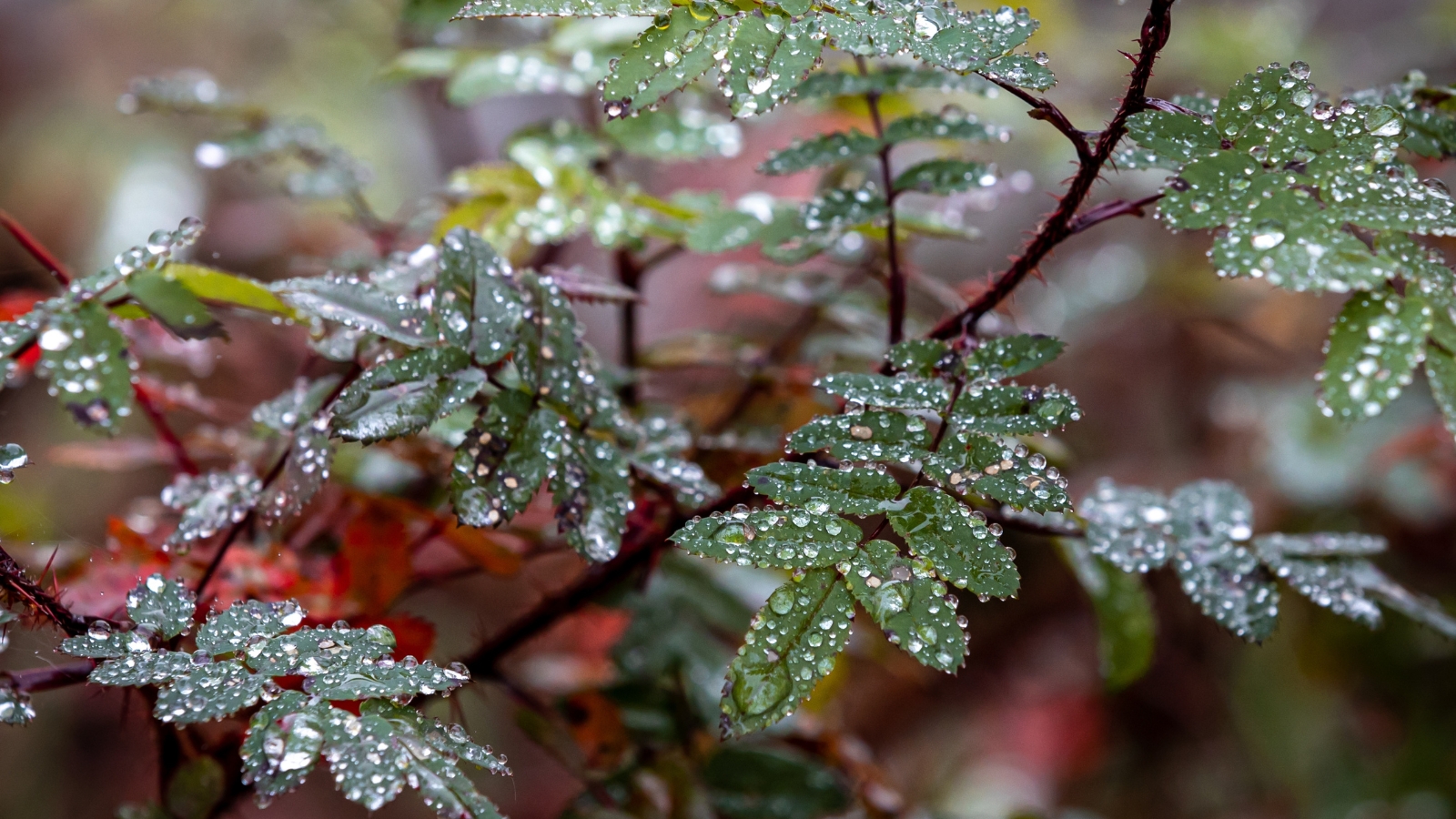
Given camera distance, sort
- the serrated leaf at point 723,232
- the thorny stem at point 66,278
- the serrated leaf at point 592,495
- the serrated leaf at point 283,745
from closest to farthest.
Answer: the serrated leaf at point 283,745, the serrated leaf at point 592,495, the thorny stem at point 66,278, the serrated leaf at point 723,232

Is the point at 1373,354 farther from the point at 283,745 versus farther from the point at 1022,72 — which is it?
the point at 283,745

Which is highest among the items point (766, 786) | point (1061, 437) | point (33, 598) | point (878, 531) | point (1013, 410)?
point (1013, 410)

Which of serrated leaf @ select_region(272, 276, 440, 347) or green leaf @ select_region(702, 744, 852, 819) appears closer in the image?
serrated leaf @ select_region(272, 276, 440, 347)

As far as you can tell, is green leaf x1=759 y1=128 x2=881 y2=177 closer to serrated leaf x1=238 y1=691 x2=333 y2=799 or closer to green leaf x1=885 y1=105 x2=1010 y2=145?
green leaf x1=885 y1=105 x2=1010 y2=145

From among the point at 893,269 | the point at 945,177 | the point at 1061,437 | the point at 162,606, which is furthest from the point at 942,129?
the point at 1061,437

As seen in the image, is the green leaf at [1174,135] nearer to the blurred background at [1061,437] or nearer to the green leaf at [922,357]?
the green leaf at [922,357]

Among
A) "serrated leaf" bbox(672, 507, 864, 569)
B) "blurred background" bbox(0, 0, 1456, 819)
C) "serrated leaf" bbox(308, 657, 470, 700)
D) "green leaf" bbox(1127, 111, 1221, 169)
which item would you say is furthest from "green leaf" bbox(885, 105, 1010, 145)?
"serrated leaf" bbox(308, 657, 470, 700)

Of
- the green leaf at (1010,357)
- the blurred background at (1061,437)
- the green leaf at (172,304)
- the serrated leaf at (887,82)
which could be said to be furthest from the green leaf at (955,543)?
the blurred background at (1061,437)
